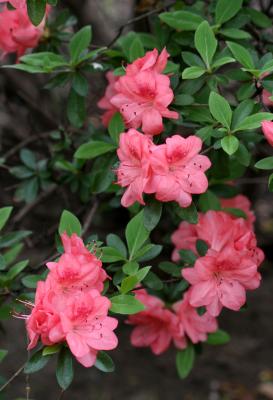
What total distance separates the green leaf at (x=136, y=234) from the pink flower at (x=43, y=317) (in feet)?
1.27

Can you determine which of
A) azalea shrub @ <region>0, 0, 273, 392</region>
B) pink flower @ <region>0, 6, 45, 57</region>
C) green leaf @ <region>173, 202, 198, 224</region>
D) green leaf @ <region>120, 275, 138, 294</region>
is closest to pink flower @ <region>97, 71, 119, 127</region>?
azalea shrub @ <region>0, 0, 273, 392</region>

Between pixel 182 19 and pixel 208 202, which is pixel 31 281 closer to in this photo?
pixel 208 202

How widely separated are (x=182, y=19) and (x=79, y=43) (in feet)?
1.00

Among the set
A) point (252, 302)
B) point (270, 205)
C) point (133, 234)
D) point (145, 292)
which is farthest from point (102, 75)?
point (270, 205)

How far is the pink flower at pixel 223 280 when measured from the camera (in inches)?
70.7

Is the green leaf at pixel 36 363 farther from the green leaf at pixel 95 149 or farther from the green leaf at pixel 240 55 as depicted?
the green leaf at pixel 240 55

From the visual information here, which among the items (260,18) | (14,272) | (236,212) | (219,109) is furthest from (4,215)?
(260,18)

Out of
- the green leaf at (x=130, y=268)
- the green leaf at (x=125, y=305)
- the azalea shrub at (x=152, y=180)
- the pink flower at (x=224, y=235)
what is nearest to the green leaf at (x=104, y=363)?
the azalea shrub at (x=152, y=180)

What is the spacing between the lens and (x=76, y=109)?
7.39 feet

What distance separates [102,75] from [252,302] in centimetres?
165

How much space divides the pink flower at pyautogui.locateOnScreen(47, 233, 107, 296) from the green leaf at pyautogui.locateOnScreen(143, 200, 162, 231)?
0.17 meters

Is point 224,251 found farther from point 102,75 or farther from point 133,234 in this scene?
point 102,75

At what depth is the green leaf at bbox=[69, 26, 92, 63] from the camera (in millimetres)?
2086

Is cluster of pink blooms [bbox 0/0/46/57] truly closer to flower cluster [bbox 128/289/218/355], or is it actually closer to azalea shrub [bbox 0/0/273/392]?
azalea shrub [bbox 0/0/273/392]
